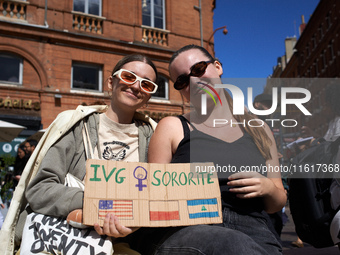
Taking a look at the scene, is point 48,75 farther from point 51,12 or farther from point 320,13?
point 320,13

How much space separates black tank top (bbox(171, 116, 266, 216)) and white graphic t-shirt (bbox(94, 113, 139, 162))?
1.51 feet

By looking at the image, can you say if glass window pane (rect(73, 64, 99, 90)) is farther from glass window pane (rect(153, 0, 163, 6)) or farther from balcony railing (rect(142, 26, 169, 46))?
glass window pane (rect(153, 0, 163, 6))

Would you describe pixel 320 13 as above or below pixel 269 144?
above

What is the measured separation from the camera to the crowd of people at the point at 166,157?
1375mm

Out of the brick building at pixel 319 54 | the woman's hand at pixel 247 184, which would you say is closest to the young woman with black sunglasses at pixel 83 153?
the woman's hand at pixel 247 184

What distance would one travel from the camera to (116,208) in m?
1.36

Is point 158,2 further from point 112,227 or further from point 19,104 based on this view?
point 112,227

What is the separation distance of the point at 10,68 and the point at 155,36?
6.53 metres

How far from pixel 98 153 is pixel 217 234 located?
970mm

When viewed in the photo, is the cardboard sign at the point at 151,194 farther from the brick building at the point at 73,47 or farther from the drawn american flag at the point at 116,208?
the brick building at the point at 73,47

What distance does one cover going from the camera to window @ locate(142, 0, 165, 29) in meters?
14.7

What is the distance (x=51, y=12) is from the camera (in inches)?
488

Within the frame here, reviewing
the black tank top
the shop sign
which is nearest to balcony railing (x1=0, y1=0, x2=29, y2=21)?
the shop sign

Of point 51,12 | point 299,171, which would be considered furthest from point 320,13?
point 299,171
